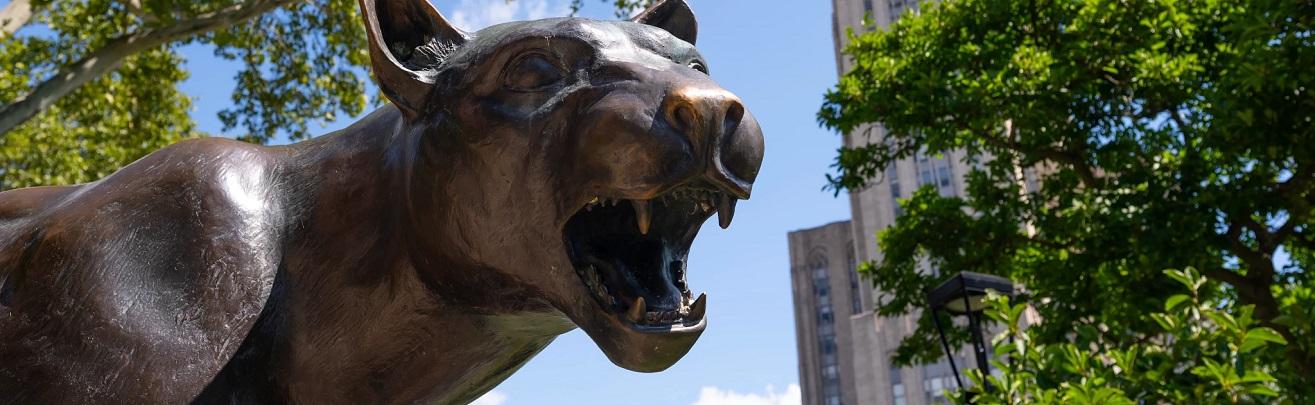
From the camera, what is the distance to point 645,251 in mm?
1418

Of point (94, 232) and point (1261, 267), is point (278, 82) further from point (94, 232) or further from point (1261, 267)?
point (94, 232)

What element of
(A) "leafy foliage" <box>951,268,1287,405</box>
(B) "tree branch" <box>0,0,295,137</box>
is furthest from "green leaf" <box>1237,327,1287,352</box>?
(B) "tree branch" <box>0,0,295,137</box>

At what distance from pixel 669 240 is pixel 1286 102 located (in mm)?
7877

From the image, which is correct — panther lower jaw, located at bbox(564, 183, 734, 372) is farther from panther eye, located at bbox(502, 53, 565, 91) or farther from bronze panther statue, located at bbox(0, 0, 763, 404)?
panther eye, located at bbox(502, 53, 565, 91)

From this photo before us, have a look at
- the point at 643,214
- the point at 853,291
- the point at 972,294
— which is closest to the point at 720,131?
the point at 643,214

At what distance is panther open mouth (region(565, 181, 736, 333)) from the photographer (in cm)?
131

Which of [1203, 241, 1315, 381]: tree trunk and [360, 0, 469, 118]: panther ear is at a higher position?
[360, 0, 469, 118]: panther ear

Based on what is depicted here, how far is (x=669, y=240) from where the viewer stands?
143cm

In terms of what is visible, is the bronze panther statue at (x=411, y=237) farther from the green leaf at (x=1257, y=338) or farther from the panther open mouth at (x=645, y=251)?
the green leaf at (x=1257, y=338)

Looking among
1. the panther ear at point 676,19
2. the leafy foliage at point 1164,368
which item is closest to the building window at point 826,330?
the leafy foliage at point 1164,368

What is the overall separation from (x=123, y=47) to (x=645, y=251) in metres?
8.95

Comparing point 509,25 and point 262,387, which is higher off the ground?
point 509,25

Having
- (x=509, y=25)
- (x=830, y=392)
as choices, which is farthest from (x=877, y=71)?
(x=830, y=392)

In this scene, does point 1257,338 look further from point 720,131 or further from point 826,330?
point 826,330
